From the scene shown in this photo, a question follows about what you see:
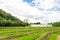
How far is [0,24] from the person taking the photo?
11419 centimetres

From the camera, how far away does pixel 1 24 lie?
116 m

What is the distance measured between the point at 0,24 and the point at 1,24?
1.66 m
